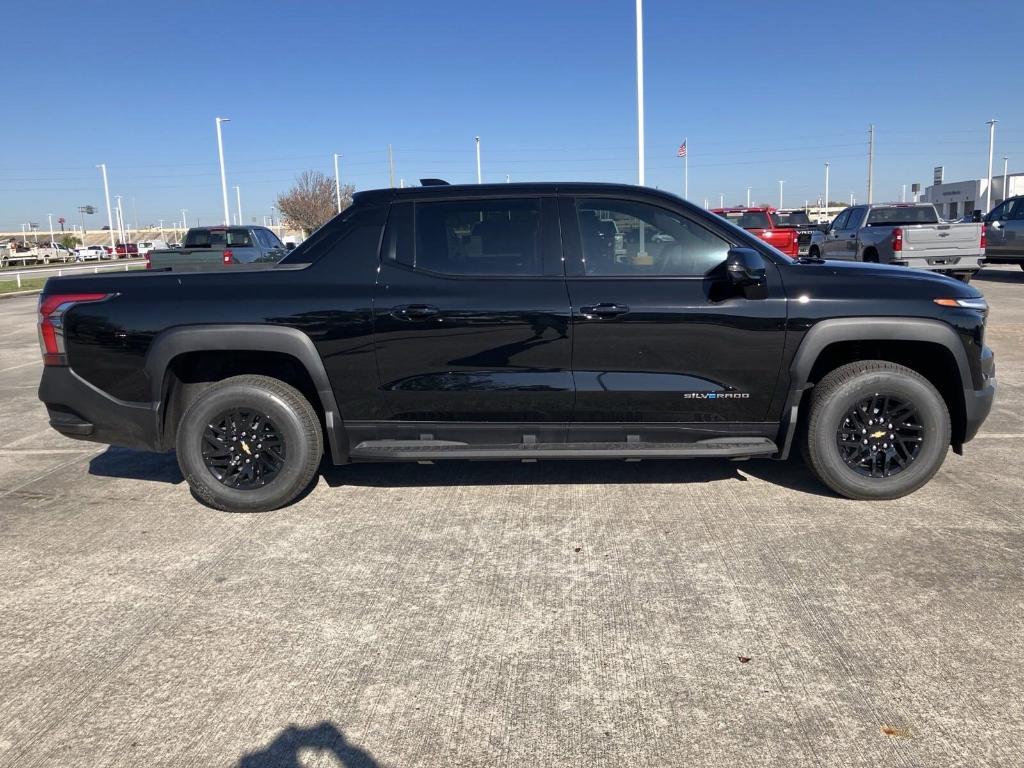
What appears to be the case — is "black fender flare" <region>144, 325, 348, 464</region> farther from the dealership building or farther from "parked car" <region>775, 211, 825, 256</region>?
the dealership building

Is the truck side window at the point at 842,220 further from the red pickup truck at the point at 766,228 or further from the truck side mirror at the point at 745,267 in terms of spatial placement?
the truck side mirror at the point at 745,267

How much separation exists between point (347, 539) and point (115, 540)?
127cm

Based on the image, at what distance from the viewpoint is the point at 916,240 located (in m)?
15.9

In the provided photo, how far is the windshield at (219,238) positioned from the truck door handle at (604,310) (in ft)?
52.7

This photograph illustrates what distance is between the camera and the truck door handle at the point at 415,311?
4.56 metres

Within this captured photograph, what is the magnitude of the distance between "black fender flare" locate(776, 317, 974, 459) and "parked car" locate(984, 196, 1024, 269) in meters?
17.2

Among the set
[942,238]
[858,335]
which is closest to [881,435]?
[858,335]

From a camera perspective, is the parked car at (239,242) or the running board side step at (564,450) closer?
the running board side step at (564,450)

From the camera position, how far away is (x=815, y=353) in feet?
15.0

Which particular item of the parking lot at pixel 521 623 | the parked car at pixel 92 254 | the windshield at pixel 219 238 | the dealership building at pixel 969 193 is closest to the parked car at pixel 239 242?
the windshield at pixel 219 238

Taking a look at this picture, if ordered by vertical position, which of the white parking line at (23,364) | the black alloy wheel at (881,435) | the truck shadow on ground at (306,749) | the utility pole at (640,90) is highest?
the utility pole at (640,90)

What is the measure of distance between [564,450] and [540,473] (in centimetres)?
94

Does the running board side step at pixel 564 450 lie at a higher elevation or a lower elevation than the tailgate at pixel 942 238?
lower

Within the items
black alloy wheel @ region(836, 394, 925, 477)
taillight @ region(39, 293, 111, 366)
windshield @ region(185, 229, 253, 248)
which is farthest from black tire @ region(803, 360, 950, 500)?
windshield @ region(185, 229, 253, 248)
